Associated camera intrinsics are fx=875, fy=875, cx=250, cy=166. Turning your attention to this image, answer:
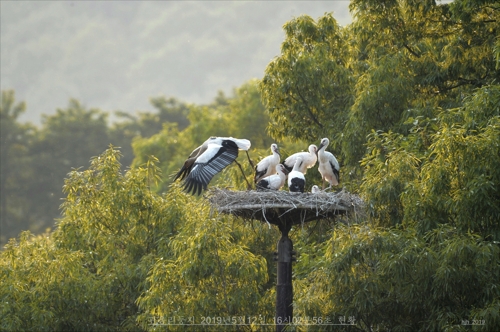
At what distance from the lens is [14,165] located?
57.3 metres

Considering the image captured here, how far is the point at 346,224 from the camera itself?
41.5ft

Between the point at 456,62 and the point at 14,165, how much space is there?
151 feet

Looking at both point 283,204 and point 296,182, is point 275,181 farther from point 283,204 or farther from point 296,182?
point 283,204

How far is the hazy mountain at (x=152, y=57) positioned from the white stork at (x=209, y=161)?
497 ft

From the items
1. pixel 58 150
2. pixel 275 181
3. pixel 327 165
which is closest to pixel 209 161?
pixel 275 181

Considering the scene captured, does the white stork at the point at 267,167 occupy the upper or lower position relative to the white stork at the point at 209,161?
upper

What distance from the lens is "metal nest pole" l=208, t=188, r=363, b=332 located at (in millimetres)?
10484

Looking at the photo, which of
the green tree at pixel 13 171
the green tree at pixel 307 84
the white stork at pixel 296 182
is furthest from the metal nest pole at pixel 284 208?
the green tree at pixel 13 171

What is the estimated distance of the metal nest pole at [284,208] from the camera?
10.5 metres

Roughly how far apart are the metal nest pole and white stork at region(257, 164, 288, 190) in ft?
2.22

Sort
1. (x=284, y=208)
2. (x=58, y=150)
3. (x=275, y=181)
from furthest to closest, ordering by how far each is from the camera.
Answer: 1. (x=58, y=150)
2. (x=275, y=181)
3. (x=284, y=208)

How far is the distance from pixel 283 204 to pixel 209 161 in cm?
142

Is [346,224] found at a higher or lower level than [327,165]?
lower

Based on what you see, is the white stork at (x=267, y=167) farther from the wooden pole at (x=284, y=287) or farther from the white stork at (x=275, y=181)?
the wooden pole at (x=284, y=287)
